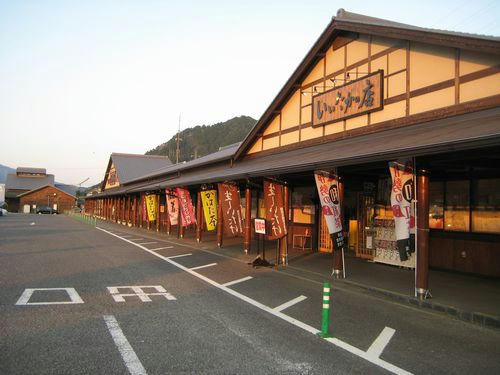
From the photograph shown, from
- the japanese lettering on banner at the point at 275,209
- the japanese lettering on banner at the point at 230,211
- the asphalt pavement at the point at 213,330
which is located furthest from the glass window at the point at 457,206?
the japanese lettering on banner at the point at 230,211

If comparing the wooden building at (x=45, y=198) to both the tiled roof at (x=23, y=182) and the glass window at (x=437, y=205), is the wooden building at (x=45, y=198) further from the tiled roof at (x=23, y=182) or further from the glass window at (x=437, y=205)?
the glass window at (x=437, y=205)

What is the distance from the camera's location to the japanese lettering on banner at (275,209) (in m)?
13.8

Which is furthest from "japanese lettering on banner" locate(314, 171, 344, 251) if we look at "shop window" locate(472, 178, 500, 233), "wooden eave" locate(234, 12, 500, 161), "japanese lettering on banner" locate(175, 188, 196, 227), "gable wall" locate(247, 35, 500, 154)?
"japanese lettering on banner" locate(175, 188, 196, 227)

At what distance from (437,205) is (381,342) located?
24.0 feet

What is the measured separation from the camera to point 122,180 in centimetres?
4978

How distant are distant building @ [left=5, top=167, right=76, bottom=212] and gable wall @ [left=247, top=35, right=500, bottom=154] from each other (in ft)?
289

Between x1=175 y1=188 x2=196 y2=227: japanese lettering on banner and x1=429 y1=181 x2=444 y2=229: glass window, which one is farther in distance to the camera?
x1=175 y1=188 x2=196 y2=227: japanese lettering on banner

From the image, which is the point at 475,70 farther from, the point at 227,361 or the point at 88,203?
the point at 88,203

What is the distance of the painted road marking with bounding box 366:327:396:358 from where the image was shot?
5.54m

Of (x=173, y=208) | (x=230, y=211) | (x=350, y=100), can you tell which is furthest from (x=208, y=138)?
(x=350, y=100)

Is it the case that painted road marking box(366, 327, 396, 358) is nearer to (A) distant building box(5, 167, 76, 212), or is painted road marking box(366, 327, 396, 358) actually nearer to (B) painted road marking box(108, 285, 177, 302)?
(B) painted road marking box(108, 285, 177, 302)

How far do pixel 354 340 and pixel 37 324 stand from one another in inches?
191

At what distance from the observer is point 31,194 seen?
8962cm

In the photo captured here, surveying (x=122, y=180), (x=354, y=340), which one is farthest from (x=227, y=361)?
(x=122, y=180)
